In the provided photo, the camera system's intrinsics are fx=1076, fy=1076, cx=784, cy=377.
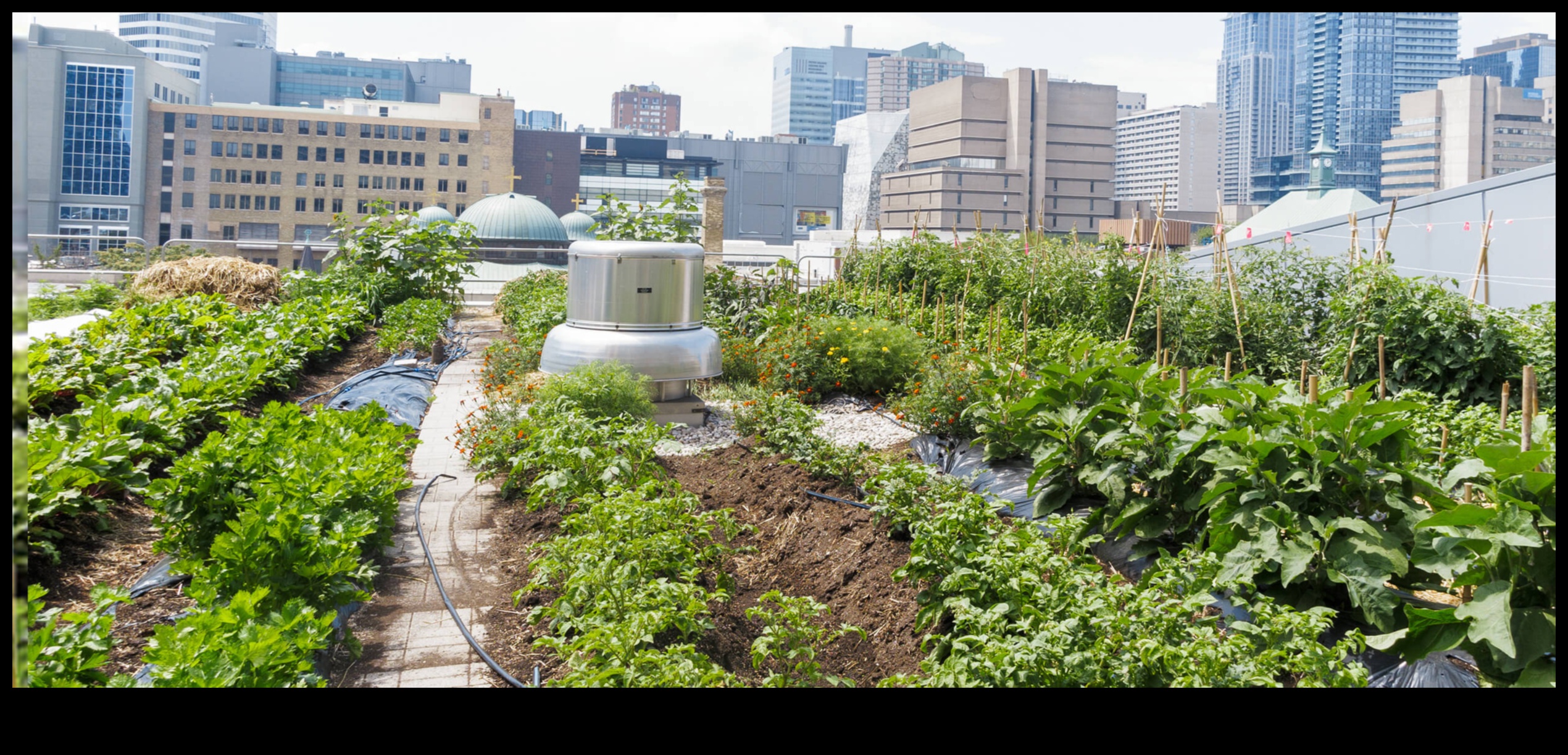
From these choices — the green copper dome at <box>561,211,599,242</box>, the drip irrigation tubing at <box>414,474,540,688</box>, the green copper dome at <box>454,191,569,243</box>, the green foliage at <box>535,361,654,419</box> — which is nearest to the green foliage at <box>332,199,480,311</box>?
the green foliage at <box>535,361,654,419</box>

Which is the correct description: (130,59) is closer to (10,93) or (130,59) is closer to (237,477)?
(10,93)

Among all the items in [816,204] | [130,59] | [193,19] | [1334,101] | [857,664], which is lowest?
[857,664]

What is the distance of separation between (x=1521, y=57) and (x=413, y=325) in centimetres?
1149

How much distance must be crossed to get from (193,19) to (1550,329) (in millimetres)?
8132

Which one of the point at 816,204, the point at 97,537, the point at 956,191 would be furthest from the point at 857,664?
the point at 816,204

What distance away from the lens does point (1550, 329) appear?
23.8ft

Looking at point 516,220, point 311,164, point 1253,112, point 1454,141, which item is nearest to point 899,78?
point 1253,112

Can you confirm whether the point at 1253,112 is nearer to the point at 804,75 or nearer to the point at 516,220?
the point at 516,220

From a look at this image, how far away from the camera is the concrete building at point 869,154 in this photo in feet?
341

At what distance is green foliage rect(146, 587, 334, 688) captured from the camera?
249 cm

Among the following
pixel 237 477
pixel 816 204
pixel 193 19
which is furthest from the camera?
pixel 816 204

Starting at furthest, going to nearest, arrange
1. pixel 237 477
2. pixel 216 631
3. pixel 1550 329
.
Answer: pixel 1550 329 → pixel 237 477 → pixel 216 631

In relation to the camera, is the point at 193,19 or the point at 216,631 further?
the point at 216,631

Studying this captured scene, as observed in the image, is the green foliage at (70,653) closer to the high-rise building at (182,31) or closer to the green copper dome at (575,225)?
the high-rise building at (182,31)
